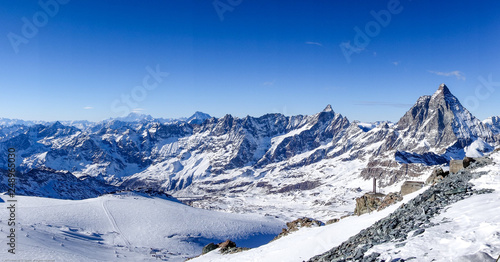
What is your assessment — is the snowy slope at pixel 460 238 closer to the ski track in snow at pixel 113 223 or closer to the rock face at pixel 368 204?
the rock face at pixel 368 204

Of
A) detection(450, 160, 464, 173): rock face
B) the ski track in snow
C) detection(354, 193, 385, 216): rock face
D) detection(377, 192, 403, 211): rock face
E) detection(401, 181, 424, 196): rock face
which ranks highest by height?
detection(450, 160, 464, 173): rock face

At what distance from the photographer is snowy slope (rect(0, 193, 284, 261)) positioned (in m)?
66.7

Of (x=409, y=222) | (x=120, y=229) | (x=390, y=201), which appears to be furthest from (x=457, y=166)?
(x=120, y=229)

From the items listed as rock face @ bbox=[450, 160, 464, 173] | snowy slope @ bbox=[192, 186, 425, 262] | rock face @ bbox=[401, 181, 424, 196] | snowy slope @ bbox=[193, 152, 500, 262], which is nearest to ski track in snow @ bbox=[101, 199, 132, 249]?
snowy slope @ bbox=[192, 186, 425, 262]

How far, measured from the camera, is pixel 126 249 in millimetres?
84312

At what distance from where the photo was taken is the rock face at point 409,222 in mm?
14945

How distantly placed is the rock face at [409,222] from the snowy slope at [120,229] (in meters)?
57.8

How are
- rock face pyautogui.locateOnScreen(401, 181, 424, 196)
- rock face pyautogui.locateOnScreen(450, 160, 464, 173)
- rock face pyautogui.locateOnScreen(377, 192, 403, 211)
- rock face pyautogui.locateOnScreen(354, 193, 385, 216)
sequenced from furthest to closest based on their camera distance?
rock face pyautogui.locateOnScreen(354, 193, 385, 216) → rock face pyautogui.locateOnScreen(401, 181, 424, 196) → rock face pyautogui.locateOnScreen(377, 192, 403, 211) → rock face pyautogui.locateOnScreen(450, 160, 464, 173)

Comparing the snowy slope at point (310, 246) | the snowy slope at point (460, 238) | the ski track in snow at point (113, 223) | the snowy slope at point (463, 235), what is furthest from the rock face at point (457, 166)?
the ski track in snow at point (113, 223)

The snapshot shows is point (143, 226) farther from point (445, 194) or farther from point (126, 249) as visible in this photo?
Answer: point (445, 194)

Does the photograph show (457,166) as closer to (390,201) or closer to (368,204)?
(390,201)

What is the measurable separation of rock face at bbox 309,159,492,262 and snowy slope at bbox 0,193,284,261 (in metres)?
57.8

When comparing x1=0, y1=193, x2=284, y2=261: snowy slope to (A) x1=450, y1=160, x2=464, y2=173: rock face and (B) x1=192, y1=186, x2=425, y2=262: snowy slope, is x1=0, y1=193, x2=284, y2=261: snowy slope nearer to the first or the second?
(B) x1=192, y1=186, x2=425, y2=262: snowy slope

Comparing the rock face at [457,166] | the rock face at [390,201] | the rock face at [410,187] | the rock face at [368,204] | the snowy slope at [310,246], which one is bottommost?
the snowy slope at [310,246]
